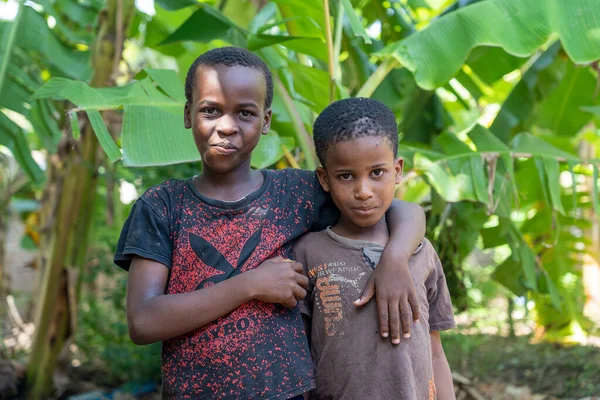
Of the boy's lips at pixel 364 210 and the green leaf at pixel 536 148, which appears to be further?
the green leaf at pixel 536 148

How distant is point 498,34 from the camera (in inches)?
109

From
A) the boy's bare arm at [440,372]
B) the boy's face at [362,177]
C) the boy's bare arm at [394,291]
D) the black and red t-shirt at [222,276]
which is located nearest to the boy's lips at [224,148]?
the black and red t-shirt at [222,276]

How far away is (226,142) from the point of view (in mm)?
1569

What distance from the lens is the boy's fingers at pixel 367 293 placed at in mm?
1646

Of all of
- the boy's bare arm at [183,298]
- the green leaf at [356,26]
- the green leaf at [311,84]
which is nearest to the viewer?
the boy's bare arm at [183,298]

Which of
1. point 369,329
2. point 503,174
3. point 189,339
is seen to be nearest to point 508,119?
point 503,174

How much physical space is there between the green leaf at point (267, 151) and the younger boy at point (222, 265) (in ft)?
3.35

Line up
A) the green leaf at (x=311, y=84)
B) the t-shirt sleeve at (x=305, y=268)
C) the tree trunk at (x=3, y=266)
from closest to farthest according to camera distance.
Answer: the t-shirt sleeve at (x=305, y=268)
the green leaf at (x=311, y=84)
the tree trunk at (x=3, y=266)

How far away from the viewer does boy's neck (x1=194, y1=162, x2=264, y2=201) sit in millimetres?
1664

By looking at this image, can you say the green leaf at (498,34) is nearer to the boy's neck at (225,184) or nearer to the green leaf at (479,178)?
the green leaf at (479,178)

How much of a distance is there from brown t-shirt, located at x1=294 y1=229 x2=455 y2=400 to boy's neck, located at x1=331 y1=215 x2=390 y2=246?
0.10ft

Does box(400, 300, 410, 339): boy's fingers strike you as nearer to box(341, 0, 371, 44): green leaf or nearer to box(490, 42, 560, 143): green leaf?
box(341, 0, 371, 44): green leaf

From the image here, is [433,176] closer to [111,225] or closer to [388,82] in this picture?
[388,82]

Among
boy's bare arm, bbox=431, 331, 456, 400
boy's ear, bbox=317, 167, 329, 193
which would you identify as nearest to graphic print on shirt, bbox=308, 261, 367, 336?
boy's ear, bbox=317, 167, 329, 193
